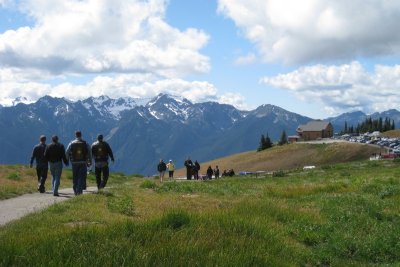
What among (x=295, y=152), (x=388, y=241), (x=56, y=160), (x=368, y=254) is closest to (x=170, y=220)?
(x=368, y=254)

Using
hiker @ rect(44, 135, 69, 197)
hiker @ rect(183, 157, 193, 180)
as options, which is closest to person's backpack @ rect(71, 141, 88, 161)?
hiker @ rect(44, 135, 69, 197)

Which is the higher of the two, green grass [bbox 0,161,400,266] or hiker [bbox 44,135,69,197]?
hiker [bbox 44,135,69,197]

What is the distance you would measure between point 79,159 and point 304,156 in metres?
117

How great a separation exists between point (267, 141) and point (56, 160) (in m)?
168

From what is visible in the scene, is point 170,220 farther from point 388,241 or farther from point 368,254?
point 388,241

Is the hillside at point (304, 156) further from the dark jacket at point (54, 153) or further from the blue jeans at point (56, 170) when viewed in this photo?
the blue jeans at point (56, 170)

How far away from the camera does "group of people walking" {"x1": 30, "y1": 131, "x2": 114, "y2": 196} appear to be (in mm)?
19422

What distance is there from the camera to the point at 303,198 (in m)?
17.5

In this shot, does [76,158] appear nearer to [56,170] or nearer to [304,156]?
[56,170]

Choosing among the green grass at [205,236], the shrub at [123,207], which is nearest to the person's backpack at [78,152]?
the green grass at [205,236]

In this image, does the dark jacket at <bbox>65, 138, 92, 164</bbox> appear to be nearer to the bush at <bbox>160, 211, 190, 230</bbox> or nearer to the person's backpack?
the person's backpack

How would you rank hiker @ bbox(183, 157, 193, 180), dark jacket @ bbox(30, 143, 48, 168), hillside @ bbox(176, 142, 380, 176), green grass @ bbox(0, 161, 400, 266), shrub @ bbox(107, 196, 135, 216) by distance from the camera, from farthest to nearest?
hillside @ bbox(176, 142, 380, 176) < hiker @ bbox(183, 157, 193, 180) < dark jacket @ bbox(30, 143, 48, 168) < shrub @ bbox(107, 196, 135, 216) < green grass @ bbox(0, 161, 400, 266)

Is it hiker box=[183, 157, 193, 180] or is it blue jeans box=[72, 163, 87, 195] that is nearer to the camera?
blue jeans box=[72, 163, 87, 195]

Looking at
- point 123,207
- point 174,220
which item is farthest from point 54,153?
point 174,220
